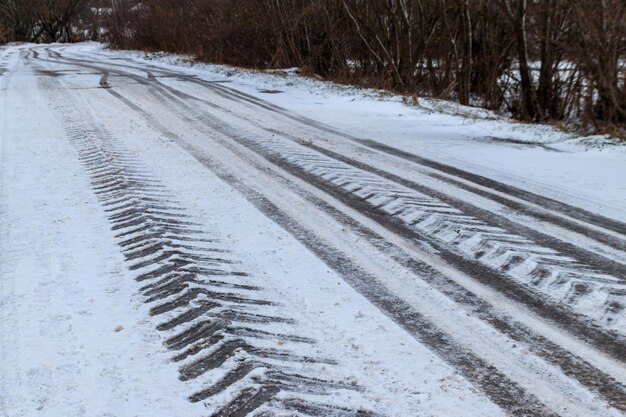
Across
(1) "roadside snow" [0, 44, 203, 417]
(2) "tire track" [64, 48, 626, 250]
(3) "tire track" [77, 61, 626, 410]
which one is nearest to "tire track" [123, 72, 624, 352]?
(3) "tire track" [77, 61, 626, 410]

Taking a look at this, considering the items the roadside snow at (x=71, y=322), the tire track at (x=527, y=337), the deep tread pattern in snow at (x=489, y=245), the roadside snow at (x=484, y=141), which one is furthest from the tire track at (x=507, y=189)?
the roadside snow at (x=71, y=322)

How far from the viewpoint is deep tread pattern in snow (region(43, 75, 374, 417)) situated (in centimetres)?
247

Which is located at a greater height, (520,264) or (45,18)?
(45,18)

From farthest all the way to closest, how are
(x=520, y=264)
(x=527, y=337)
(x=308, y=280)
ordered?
(x=520, y=264) → (x=308, y=280) → (x=527, y=337)

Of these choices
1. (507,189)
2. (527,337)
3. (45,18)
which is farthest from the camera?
(45,18)

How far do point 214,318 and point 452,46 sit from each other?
14.3 m

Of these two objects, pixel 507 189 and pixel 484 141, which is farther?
→ pixel 484 141

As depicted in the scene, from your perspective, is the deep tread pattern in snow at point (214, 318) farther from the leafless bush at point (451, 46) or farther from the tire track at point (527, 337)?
the leafless bush at point (451, 46)

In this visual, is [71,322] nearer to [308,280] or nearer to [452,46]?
[308,280]

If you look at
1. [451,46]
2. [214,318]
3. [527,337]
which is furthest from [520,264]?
[451,46]

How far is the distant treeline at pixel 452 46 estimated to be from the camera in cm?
911

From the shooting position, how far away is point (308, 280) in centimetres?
358

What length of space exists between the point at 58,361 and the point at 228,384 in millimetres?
883

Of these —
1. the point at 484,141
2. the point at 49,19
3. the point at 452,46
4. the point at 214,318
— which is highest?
the point at 49,19
